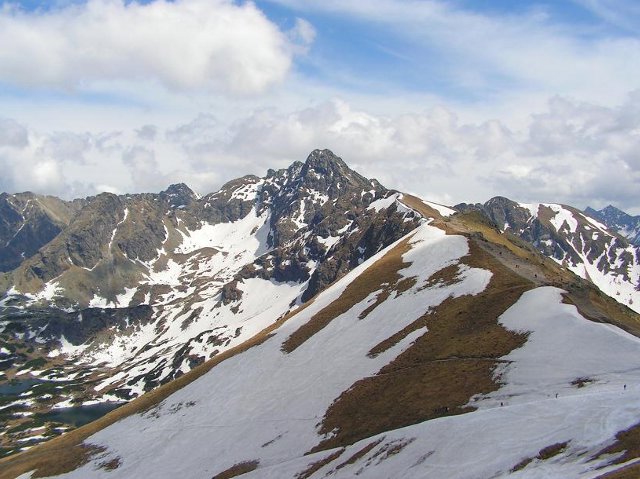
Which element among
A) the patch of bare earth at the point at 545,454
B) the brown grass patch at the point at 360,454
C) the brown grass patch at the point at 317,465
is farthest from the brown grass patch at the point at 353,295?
the patch of bare earth at the point at 545,454

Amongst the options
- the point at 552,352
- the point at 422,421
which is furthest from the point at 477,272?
the point at 422,421

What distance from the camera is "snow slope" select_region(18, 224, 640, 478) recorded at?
40.9 meters

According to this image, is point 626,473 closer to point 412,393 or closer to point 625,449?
point 625,449

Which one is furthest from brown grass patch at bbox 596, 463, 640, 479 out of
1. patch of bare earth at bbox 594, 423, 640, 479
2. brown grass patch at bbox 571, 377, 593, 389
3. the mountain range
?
brown grass patch at bbox 571, 377, 593, 389

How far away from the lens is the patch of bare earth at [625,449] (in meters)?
30.8

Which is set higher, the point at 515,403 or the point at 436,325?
the point at 436,325

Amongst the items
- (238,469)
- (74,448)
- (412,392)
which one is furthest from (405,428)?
(74,448)

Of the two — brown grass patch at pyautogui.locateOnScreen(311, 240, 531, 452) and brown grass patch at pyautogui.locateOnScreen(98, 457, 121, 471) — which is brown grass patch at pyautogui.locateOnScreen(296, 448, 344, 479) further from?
brown grass patch at pyautogui.locateOnScreen(98, 457, 121, 471)

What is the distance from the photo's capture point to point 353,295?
364ft

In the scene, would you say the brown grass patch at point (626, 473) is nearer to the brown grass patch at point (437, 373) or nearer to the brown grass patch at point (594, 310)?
the brown grass patch at point (437, 373)

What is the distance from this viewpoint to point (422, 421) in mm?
55531

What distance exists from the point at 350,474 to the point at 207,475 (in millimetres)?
28852

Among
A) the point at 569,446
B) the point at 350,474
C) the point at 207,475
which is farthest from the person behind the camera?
the point at 207,475

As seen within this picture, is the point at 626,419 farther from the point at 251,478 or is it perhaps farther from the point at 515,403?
the point at 251,478
